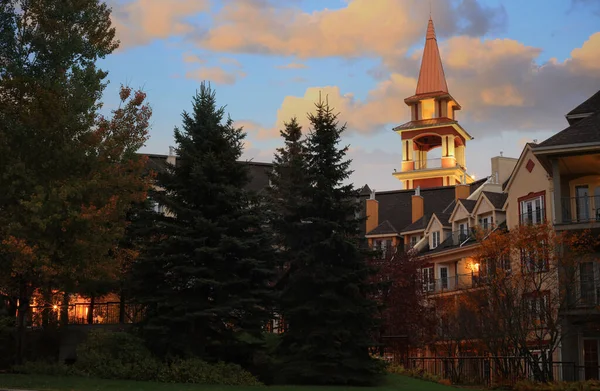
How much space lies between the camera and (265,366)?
30.8 meters

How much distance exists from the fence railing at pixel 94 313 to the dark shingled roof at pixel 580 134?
20.7 m

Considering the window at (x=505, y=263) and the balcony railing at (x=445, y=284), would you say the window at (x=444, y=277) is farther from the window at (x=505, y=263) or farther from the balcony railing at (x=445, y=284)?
the window at (x=505, y=263)

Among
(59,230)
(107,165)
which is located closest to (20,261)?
(59,230)

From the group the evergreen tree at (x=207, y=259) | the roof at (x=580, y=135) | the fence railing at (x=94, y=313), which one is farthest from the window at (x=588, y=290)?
the fence railing at (x=94, y=313)

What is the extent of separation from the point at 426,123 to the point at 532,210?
199 ft

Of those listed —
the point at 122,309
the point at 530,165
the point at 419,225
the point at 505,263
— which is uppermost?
the point at 530,165

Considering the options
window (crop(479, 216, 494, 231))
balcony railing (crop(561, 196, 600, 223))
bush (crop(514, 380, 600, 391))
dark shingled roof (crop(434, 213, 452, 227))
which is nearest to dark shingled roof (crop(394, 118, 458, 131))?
dark shingled roof (crop(434, 213, 452, 227))

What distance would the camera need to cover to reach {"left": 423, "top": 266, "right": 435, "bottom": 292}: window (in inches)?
2210

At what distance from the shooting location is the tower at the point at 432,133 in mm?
104125

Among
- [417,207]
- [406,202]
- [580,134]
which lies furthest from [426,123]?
[580,134]

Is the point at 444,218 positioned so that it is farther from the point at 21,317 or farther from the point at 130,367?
the point at 21,317

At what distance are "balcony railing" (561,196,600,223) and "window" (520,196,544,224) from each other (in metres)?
2.95

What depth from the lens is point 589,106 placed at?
43344mm

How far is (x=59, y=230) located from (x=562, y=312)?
75.8 ft
